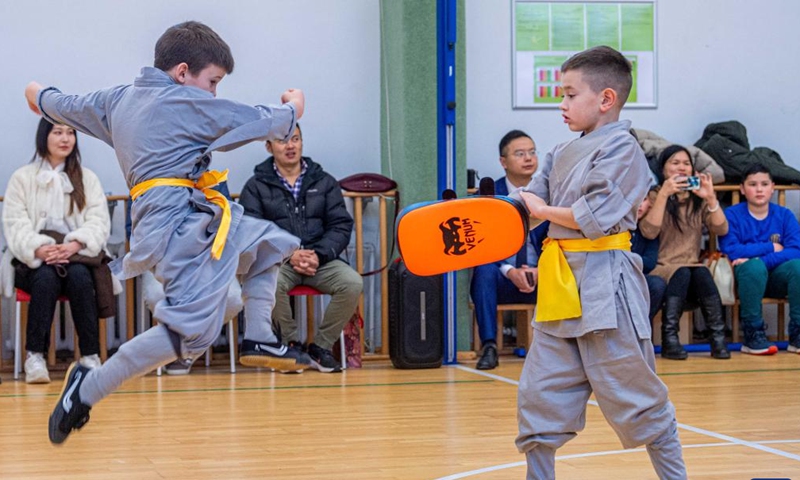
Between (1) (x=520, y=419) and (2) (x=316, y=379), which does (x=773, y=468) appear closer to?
(1) (x=520, y=419)

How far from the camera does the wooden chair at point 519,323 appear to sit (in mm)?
6273

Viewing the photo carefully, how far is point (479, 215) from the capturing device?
112 inches

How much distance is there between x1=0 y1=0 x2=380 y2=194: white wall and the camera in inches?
256

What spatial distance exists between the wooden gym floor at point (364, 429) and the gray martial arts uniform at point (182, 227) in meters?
0.55

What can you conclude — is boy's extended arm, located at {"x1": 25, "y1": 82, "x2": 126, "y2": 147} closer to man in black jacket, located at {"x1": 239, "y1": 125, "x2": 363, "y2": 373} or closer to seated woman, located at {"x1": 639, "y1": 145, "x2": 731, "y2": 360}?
man in black jacket, located at {"x1": 239, "y1": 125, "x2": 363, "y2": 373}

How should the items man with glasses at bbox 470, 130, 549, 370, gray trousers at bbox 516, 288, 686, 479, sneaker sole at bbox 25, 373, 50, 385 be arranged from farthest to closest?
man with glasses at bbox 470, 130, 549, 370 → sneaker sole at bbox 25, 373, 50, 385 → gray trousers at bbox 516, 288, 686, 479

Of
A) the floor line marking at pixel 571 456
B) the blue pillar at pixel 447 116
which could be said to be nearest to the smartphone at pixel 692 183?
the blue pillar at pixel 447 116

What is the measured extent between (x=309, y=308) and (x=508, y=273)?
1211 millimetres

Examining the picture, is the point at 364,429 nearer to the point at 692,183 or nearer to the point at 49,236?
the point at 49,236

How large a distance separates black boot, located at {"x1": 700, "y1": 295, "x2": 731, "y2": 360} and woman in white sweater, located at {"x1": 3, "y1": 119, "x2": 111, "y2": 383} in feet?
11.6

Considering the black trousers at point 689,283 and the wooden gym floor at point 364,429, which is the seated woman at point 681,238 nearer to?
the black trousers at point 689,283

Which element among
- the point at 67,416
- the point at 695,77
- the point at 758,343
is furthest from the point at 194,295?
the point at 695,77

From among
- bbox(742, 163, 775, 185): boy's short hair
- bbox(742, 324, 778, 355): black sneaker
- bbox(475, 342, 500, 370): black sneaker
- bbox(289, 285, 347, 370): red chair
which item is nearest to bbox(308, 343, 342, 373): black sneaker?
bbox(289, 285, 347, 370): red chair

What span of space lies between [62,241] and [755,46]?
190 inches
